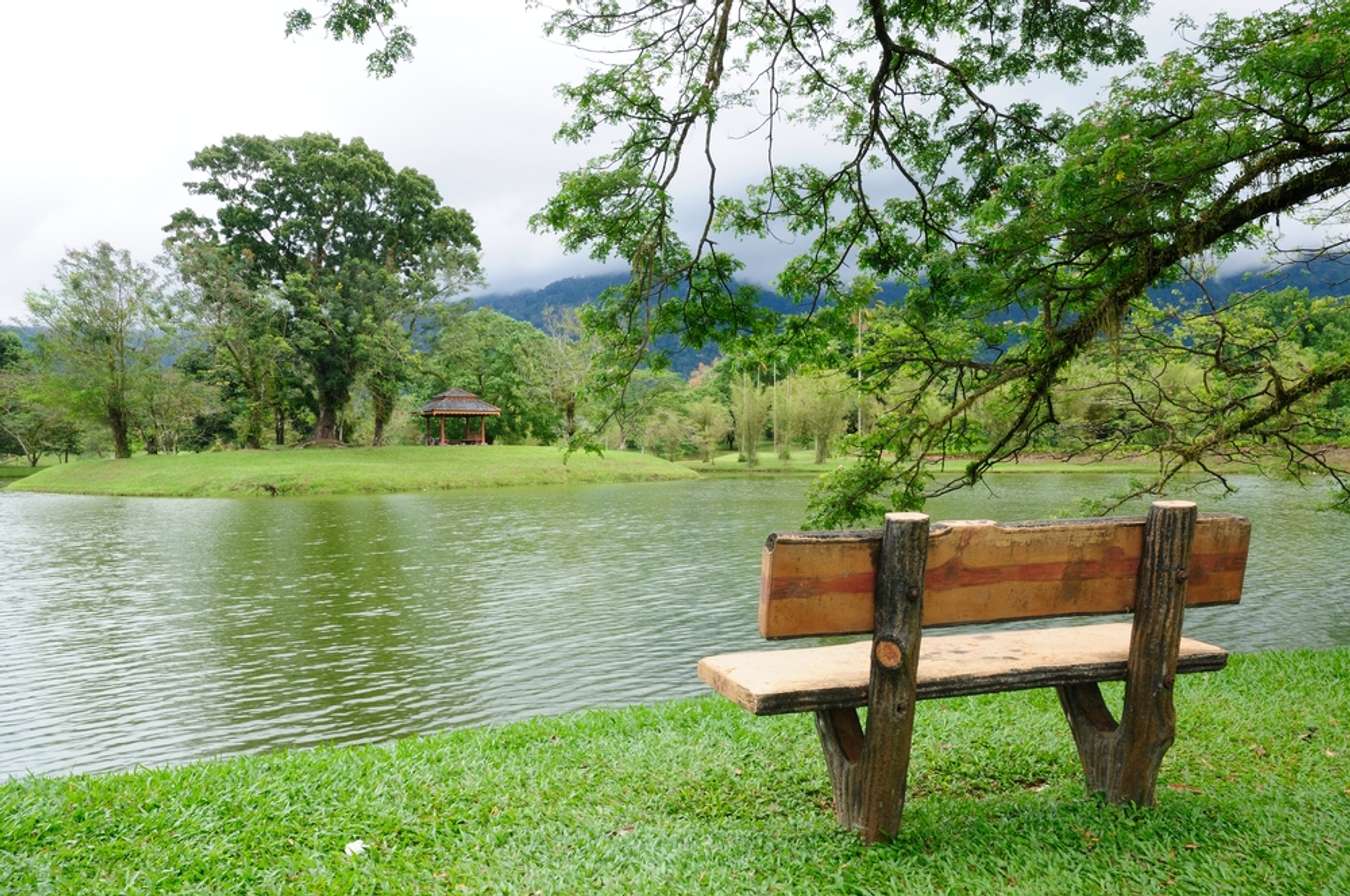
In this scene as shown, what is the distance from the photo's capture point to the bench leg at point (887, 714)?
2562 mm

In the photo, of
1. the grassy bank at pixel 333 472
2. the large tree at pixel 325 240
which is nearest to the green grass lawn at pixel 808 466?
the grassy bank at pixel 333 472

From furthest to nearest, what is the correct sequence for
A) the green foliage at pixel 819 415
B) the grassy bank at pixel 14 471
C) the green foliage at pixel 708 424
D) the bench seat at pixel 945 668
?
the green foliage at pixel 708 424 → the green foliage at pixel 819 415 → the grassy bank at pixel 14 471 → the bench seat at pixel 945 668

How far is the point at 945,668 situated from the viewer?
2.88 meters

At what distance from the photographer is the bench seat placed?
2.66 metres

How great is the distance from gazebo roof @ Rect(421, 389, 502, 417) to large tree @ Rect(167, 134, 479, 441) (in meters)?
4.22

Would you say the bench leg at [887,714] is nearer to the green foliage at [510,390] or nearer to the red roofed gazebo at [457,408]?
the red roofed gazebo at [457,408]

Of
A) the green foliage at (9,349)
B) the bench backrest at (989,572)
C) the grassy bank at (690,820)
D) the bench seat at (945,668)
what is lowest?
the grassy bank at (690,820)

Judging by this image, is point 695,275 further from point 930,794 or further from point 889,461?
point 930,794

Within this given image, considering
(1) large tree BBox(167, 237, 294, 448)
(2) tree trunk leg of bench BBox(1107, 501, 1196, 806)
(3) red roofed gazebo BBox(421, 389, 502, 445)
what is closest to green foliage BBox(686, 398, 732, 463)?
(3) red roofed gazebo BBox(421, 389, 502, 445)

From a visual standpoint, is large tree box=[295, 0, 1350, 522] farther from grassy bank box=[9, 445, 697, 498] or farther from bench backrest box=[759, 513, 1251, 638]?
grassy bank box=[9, 445, 697, 498]

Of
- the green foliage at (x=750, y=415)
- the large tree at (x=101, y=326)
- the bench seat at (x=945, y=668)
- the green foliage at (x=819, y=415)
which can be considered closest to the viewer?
the bench seat at (x=945, y=668)

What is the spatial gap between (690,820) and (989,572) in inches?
61.8

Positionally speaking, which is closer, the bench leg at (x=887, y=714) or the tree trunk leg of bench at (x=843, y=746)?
the bench leg at (x=887, y=714)

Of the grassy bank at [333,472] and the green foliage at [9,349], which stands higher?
the green foliage at [9,349]
